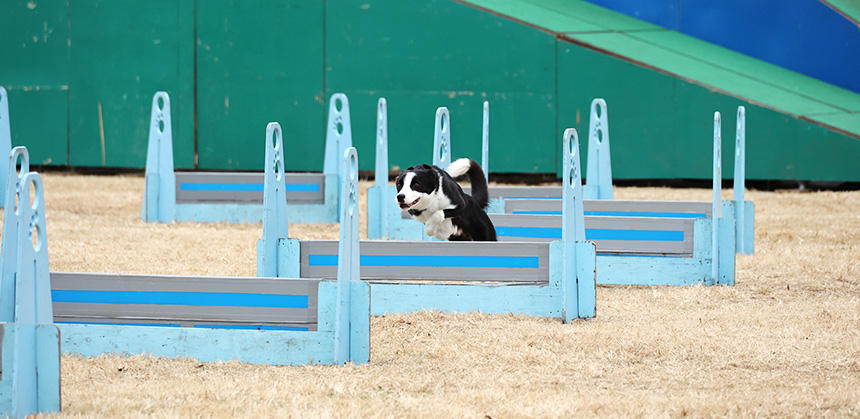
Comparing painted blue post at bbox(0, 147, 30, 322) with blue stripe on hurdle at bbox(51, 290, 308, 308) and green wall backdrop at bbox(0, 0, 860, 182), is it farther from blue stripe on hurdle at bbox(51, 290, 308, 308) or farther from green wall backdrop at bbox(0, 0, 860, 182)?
green wall backdrop at bbox(0, 0, 860, 182)

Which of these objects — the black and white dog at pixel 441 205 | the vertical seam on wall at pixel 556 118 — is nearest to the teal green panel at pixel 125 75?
the vertical seam on wall at pixel 556 118

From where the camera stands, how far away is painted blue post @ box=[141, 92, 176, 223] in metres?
9.66

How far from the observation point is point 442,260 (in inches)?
206

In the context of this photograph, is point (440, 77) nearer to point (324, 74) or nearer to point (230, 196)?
point (324, 74)

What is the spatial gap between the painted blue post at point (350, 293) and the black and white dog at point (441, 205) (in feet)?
5.14

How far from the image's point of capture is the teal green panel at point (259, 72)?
12.7 meters

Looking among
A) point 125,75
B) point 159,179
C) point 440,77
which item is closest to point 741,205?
point 159,179

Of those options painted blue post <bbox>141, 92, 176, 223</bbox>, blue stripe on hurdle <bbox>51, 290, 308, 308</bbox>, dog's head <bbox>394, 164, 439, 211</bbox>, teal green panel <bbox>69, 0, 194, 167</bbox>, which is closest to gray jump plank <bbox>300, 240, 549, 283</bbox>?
dog's head <bbox>394, 164, 439, 211</bbox>

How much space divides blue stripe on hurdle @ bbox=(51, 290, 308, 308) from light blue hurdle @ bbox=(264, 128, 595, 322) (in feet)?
3.05

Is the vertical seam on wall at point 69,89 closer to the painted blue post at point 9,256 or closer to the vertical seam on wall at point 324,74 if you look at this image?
the vertical seam on wall at point 324,74

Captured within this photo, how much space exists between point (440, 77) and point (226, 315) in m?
8.66

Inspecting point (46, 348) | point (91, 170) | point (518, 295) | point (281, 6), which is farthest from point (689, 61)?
point (46, 348)

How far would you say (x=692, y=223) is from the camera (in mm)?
6418

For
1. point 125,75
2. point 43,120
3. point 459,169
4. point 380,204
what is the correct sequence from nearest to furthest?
point 459,169, point 380,204, point 125,75, point 43,120
